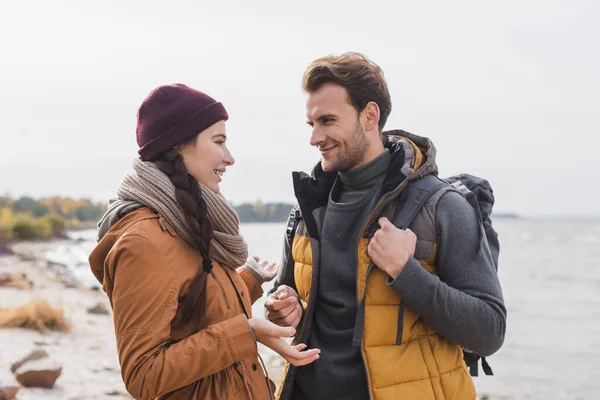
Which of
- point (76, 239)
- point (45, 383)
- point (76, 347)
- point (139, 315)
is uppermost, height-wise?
point (139, 315)

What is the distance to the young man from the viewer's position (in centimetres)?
225

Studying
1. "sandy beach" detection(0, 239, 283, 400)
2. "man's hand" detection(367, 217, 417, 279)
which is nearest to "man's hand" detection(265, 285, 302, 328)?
"man's hand" detection(367, 217, 417, 279)

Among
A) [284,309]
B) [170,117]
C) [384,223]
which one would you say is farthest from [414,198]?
[170,117]

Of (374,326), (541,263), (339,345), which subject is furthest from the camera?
(541,263)

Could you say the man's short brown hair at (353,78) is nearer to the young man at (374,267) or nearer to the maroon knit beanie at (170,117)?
the young man at (374,267)

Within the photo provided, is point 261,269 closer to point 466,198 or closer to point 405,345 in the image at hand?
point 405,345

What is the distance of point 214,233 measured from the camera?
2.11 m

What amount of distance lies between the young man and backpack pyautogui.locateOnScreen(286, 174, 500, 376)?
15mm

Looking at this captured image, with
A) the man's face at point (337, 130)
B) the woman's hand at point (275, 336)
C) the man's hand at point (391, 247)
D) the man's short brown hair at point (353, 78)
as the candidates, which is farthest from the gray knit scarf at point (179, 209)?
the man's short brown hair at point (353, 78)

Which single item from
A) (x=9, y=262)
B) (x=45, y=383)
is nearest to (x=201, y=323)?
(x=45, y=383)

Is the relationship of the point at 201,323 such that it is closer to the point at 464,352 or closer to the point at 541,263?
the point at 464,352

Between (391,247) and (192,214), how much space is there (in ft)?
2.44

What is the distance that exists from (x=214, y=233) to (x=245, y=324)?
0.35 m

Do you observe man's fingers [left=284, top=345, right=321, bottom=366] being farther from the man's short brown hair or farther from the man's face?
the man's short brown hair
